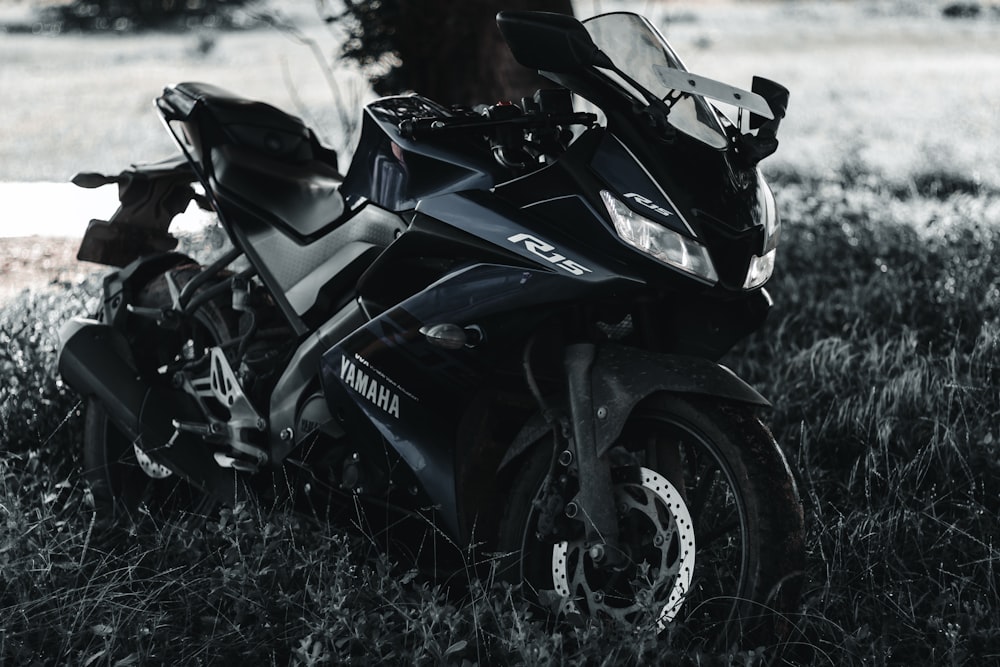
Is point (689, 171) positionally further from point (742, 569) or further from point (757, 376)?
point (757, 376)

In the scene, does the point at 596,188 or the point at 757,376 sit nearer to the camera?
the point at 596,188

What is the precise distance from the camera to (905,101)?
584 inches

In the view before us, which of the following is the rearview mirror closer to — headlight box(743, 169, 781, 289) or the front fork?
headlight box(743, 169, 781, 289)

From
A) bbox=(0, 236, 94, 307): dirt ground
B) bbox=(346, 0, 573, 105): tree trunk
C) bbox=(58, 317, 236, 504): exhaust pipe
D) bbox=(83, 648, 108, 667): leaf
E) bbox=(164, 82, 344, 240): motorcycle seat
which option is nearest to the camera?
bbox=(83, 648, 108, 667): leaf

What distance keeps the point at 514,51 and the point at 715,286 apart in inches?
24.7

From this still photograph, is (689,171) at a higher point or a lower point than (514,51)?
lower

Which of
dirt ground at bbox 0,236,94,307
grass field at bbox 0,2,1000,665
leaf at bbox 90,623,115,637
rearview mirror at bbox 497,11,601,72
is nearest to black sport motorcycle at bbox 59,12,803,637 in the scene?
rearview mirror at bbox 497,11,601,72

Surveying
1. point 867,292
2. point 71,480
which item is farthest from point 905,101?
point 71,480

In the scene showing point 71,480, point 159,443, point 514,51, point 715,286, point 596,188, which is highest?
point 514,51

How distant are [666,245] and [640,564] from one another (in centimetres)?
72

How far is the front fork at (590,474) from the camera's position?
2.48 m

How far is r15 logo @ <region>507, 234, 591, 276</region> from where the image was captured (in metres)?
2.38

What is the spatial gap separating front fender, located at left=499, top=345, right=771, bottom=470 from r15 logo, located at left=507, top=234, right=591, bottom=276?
0.25 meters

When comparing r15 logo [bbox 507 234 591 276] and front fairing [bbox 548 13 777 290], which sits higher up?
front fairing [bbox 548 13 777 290]
